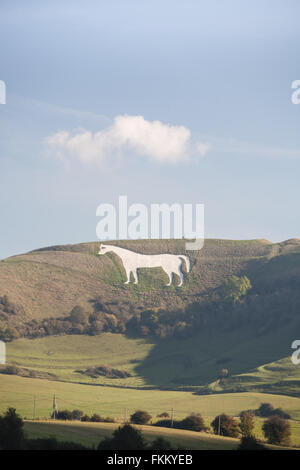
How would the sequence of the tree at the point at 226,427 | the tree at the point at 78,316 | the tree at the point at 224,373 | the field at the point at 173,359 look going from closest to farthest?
the tree at the point at 226,427 → the field at the point at 173,359 → the tree at the point at 224,373 → the tree at the point at 78,316

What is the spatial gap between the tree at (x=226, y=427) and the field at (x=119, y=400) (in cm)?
1283

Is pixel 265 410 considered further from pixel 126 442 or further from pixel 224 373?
pixel 126 442

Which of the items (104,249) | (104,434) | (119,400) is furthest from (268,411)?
(104,249)

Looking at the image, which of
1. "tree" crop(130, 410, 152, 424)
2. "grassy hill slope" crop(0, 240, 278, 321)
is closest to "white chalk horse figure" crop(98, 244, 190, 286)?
"grassy hill slope" crop(0, 240, 278, 321)

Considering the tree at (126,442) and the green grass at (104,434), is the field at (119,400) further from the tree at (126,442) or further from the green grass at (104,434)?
the tree at (126,442)

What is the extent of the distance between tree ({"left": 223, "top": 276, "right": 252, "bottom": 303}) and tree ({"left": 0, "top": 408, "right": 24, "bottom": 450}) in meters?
102

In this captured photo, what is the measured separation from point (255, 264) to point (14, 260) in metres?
61.1

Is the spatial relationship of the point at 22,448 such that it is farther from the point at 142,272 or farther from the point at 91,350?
the point at 142,272

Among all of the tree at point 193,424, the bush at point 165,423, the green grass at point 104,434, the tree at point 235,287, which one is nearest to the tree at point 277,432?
the green grass at point 104,434

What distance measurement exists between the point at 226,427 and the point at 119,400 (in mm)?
33265

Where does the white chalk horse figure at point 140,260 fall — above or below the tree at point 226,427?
above

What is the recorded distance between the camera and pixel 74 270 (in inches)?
5782

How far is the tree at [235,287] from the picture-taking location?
13875 centimetres

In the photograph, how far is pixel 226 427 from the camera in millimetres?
53719
